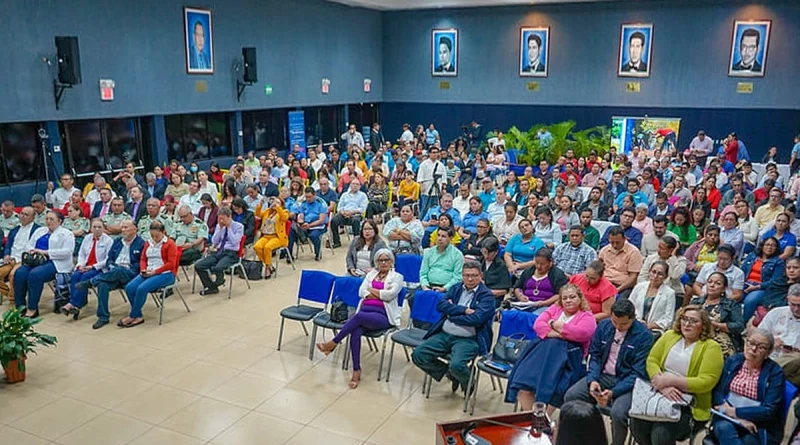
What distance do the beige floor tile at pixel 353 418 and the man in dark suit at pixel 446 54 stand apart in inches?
635

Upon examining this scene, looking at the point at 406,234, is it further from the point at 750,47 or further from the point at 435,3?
the point at 750,47

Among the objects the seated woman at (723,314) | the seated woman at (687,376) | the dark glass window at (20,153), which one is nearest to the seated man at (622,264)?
the seated woman at (723,314)

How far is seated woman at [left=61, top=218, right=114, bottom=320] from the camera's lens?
293 inches

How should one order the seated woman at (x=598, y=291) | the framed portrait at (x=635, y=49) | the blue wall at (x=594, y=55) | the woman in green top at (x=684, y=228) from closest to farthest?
the seated woman at (x=598, y=291) < the woman in green top at (x=684, y=228) < the blue wall at (x=594, y=55) < the framed portrait at (x=635, y=49)

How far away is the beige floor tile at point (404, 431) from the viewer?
483 centimetres

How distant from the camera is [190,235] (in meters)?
8.43

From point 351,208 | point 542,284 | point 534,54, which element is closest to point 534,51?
point 534,54

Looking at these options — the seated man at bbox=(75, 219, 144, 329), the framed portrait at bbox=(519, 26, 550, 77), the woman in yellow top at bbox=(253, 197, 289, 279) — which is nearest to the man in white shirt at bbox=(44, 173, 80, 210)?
the seated man at bbox=(75, 219, 144, 329)

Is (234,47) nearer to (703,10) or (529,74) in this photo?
(529,74)

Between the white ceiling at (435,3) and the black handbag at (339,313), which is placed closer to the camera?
the black handbag at (339,313)

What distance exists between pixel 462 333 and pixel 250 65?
11.4 m

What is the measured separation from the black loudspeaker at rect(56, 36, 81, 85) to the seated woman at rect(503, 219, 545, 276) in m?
A: 8.42

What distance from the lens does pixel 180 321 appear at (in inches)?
290

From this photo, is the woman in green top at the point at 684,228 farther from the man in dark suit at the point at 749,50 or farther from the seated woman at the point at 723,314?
the man in dark suit at the point at 749,50
